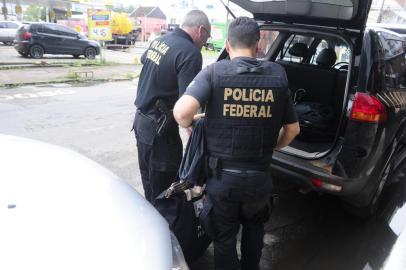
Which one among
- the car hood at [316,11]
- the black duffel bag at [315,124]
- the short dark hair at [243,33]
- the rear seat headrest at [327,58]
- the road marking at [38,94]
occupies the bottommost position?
the road marking at [38,94]

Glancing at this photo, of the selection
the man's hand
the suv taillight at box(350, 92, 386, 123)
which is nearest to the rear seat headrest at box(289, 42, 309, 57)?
the suv taillight at box(350, 92, 386, 123)

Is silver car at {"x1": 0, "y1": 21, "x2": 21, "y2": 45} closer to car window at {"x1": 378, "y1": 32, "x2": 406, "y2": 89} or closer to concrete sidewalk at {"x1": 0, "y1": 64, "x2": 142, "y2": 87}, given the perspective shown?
concrete sidewalk at {"x1": 0, "y1": 64, "x2": 142, "y2": 87}

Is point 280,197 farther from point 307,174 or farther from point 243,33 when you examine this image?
point 243,33

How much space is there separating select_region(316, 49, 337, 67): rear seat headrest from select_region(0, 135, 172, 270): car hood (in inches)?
123

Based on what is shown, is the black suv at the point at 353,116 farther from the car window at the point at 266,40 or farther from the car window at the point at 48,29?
the car window at the point at 48,29

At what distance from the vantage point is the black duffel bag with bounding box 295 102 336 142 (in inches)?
142

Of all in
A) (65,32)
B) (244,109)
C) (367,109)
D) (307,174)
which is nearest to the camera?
(244,109)

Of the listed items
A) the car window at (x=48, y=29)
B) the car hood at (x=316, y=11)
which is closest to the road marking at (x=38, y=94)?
the car hood at (x=316, y=11)

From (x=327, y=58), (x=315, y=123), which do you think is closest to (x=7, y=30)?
(x=327, y=58)

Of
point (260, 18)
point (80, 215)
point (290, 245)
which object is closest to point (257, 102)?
point (80, 215)

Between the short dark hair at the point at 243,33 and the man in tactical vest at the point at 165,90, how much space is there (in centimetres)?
46

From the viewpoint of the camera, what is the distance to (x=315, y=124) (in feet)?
11.9

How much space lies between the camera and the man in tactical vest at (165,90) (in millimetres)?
2498

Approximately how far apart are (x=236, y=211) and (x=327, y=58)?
113 inches
